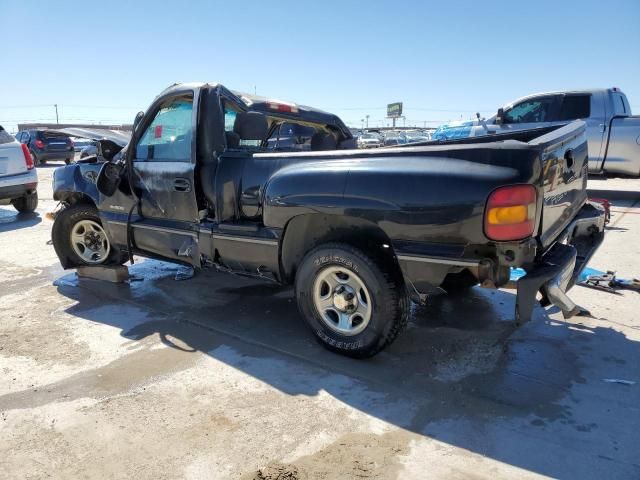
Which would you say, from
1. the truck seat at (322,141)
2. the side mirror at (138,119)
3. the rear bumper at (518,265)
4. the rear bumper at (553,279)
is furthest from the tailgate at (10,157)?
the rear bumper at (553,279)

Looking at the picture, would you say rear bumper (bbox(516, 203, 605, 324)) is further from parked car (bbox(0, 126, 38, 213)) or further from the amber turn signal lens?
parked car (bbox(0, 126, 38, 213))

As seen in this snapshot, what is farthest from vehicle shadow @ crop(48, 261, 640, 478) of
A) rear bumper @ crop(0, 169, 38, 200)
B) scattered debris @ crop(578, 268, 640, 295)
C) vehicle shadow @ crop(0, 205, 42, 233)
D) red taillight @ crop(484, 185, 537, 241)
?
rear bumper @ crop(0, 169, 38, 200)

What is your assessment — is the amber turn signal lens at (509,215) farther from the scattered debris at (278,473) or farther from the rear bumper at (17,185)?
the rear bumper at (17,185)

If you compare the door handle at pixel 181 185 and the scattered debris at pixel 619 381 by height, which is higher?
the door handle at pixel 181 185

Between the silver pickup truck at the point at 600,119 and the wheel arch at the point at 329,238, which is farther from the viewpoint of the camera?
the silver pickup truck at the point at 600,119

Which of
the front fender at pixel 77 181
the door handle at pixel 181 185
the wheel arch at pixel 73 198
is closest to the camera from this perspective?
the door handle at pixel 181 185

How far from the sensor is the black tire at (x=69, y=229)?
532 centimetres

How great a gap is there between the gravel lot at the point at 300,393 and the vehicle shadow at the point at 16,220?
180 inches

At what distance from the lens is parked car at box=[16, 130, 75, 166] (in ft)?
71.3

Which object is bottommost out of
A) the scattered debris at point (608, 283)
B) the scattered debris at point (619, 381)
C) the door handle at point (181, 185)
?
the scattered debris at point (619, 381)

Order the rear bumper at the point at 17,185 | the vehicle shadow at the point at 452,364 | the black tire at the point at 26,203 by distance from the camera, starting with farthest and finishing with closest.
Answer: the black tire at the point at 26,203 < the rear bumper at the point at 17,185 < the vehicle shadow at the point at 452,364

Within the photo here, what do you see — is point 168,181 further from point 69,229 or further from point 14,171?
point 14,171

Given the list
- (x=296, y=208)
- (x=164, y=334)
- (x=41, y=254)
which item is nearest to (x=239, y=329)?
(x=164, y=334)

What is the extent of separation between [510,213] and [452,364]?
1187 millimetres
